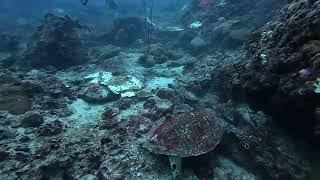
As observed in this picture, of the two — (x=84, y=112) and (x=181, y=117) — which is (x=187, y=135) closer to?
(x=181, y=117)

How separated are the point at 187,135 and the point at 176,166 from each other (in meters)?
0.70

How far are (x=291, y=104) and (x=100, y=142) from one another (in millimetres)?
4529

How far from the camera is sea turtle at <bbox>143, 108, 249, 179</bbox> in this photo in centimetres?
600

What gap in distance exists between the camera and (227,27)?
15.4 metres

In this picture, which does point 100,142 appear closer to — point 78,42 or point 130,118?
point 130,118

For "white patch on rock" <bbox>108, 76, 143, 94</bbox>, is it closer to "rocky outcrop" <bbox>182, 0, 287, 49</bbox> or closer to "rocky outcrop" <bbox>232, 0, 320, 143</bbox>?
"rocky outcrop" <bbox>232, 0, 320, 143</bbox>

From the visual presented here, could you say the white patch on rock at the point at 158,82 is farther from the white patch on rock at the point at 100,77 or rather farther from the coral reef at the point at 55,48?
the coral reef at the point at 55,48

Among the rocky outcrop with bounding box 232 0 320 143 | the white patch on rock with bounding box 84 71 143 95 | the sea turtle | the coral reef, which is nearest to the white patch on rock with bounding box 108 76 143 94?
the white patch on rock with bounding box 84 71 143 95

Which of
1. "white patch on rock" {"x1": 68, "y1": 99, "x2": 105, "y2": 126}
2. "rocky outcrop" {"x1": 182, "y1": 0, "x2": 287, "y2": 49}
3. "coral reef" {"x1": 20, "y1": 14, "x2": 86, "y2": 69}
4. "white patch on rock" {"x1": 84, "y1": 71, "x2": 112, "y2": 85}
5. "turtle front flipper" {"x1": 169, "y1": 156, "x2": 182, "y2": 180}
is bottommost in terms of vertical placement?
"white patch on rock" {"x1": 68, "y1": 99, "x2": 105, "y2": 126}

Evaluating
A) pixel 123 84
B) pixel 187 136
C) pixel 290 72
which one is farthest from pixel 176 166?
pixel 123 84

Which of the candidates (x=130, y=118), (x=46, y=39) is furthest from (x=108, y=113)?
(x=46, y=39)

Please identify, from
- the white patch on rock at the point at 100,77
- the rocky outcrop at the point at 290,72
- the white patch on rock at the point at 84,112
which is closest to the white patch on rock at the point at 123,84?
the white patch on rock at the point at 100,77

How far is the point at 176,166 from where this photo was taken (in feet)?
19.6

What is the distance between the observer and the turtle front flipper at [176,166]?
593 cm
